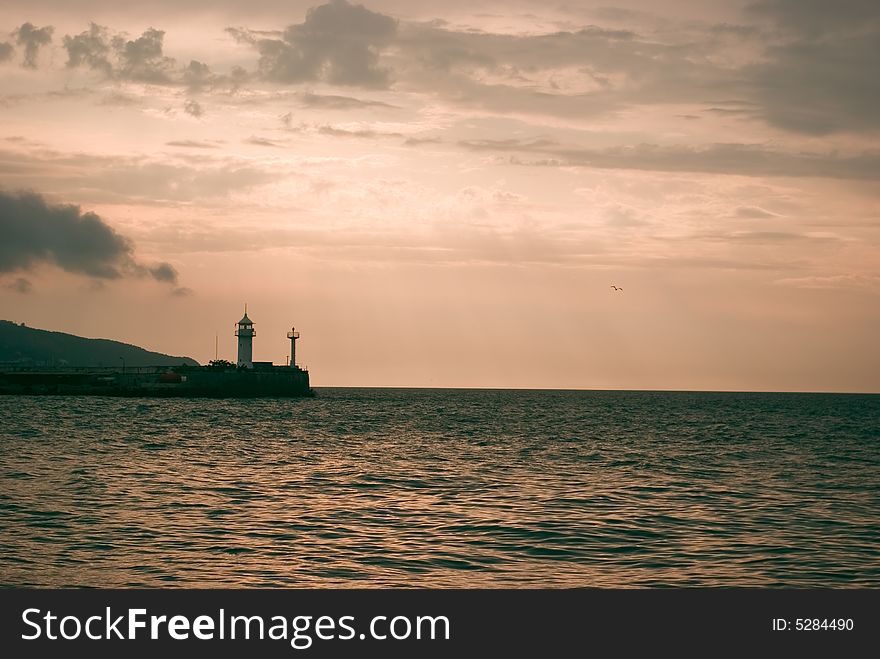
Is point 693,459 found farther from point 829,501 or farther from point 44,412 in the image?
point 44,412

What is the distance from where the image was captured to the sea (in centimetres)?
2283

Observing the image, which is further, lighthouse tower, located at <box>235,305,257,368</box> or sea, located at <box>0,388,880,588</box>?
lighthouse tower, located at <box>235,305,257,368</box>

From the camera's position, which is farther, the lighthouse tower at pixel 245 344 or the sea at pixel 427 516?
the lighthouse tower at pixel 245 344

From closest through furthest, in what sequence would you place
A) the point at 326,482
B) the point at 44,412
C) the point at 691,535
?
the point at 691,535 → the point at 326,482 → the point at 44,412

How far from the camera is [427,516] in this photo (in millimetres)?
31641

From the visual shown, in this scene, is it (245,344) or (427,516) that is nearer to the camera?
(427,516)

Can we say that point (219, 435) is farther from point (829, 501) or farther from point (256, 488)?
point (829, 501)

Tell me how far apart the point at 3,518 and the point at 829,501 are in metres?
29.1

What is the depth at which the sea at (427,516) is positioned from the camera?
22.8 m
